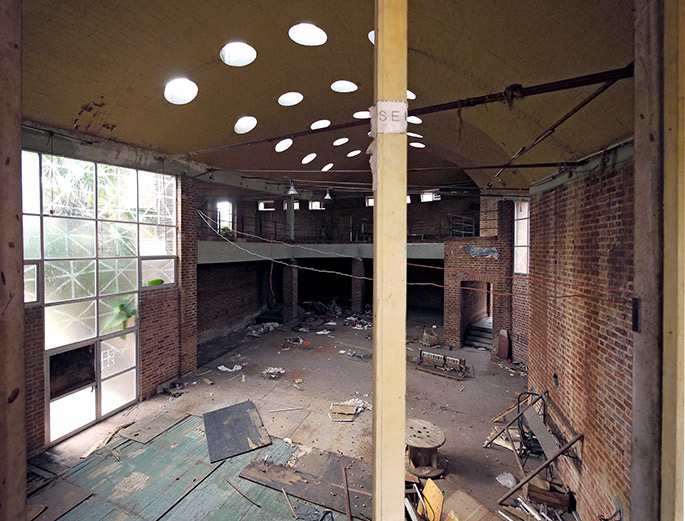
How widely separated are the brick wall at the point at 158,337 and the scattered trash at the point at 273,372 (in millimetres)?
2321

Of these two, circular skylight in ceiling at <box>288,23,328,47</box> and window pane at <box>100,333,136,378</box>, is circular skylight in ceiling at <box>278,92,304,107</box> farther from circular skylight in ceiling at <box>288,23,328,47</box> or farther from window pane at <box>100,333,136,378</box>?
window pane at <box>100,333,136,378</box>

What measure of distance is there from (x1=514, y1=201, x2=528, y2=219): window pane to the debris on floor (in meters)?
4.95

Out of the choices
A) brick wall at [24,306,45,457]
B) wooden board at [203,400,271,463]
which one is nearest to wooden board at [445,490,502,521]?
wooden board at [203,400,271,463]

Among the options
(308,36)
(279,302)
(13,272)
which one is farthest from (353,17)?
(279,302)

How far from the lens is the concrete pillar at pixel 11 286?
4.37ft

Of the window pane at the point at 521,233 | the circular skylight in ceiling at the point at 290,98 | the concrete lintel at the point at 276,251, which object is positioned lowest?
the concrete lintel at the point at 276,251

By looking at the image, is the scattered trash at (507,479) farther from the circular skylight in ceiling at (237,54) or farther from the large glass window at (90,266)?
the circular skylight in ceiling at (237,54)

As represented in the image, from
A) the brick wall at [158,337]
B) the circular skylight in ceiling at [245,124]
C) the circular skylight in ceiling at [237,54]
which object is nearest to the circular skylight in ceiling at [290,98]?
the circular skylight in ceiling at [245,124]

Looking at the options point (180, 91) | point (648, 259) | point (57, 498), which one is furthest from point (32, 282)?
point (648, 259)

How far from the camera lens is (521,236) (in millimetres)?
10086

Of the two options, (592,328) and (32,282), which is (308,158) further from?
(592,328)

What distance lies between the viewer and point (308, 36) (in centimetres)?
503

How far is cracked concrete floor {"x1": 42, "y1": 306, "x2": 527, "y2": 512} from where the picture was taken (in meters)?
5.70

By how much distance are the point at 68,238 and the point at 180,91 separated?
355 cm
